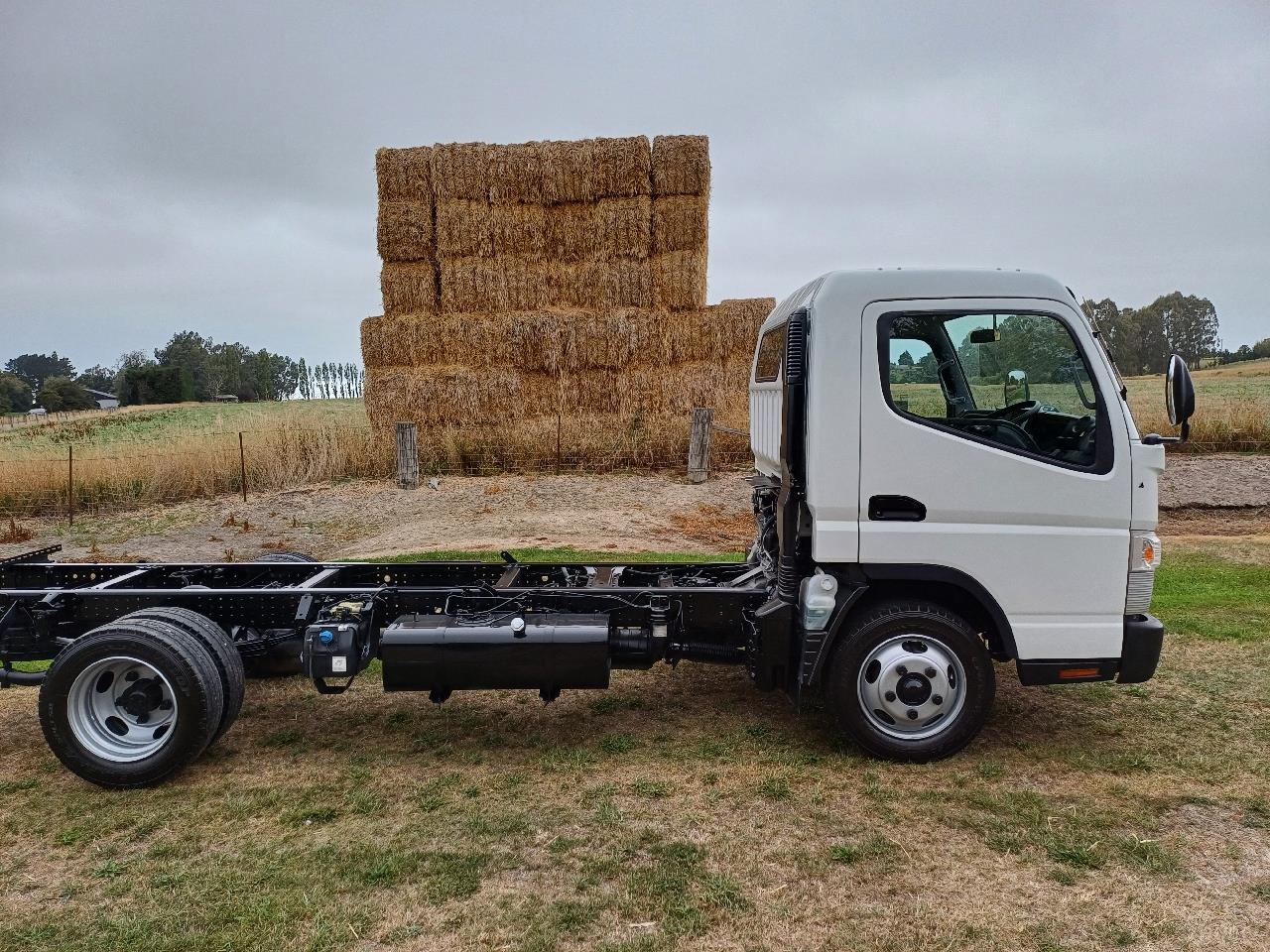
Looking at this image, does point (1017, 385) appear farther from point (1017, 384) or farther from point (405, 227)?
point (405, 227)

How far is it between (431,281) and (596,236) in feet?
11.7

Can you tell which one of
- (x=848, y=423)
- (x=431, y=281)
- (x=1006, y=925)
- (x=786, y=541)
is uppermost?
(x=431, y=281)

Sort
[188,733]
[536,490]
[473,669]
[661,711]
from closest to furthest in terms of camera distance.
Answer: [188,733]
[473,669]
[661,711]
[536,490]

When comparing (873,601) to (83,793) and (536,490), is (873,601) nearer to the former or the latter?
(83,793)

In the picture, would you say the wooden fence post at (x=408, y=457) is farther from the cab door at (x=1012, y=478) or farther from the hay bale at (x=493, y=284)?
the cab door at (x=1012, y=478)

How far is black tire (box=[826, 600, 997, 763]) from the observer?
505 cm

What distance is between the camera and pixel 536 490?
16.3 meters

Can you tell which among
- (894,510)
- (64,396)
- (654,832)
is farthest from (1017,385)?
(64,396)

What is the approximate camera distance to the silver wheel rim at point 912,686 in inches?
200

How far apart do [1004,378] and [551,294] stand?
1525 centimetres

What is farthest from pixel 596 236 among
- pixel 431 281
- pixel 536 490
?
pixel 536 490

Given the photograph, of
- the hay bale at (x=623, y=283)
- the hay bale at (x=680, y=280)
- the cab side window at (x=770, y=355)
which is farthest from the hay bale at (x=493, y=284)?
the cab side window at (x=770, y=355)

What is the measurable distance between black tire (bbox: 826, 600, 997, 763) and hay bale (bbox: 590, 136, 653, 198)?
50.7 feet

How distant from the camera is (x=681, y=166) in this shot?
750 inches
